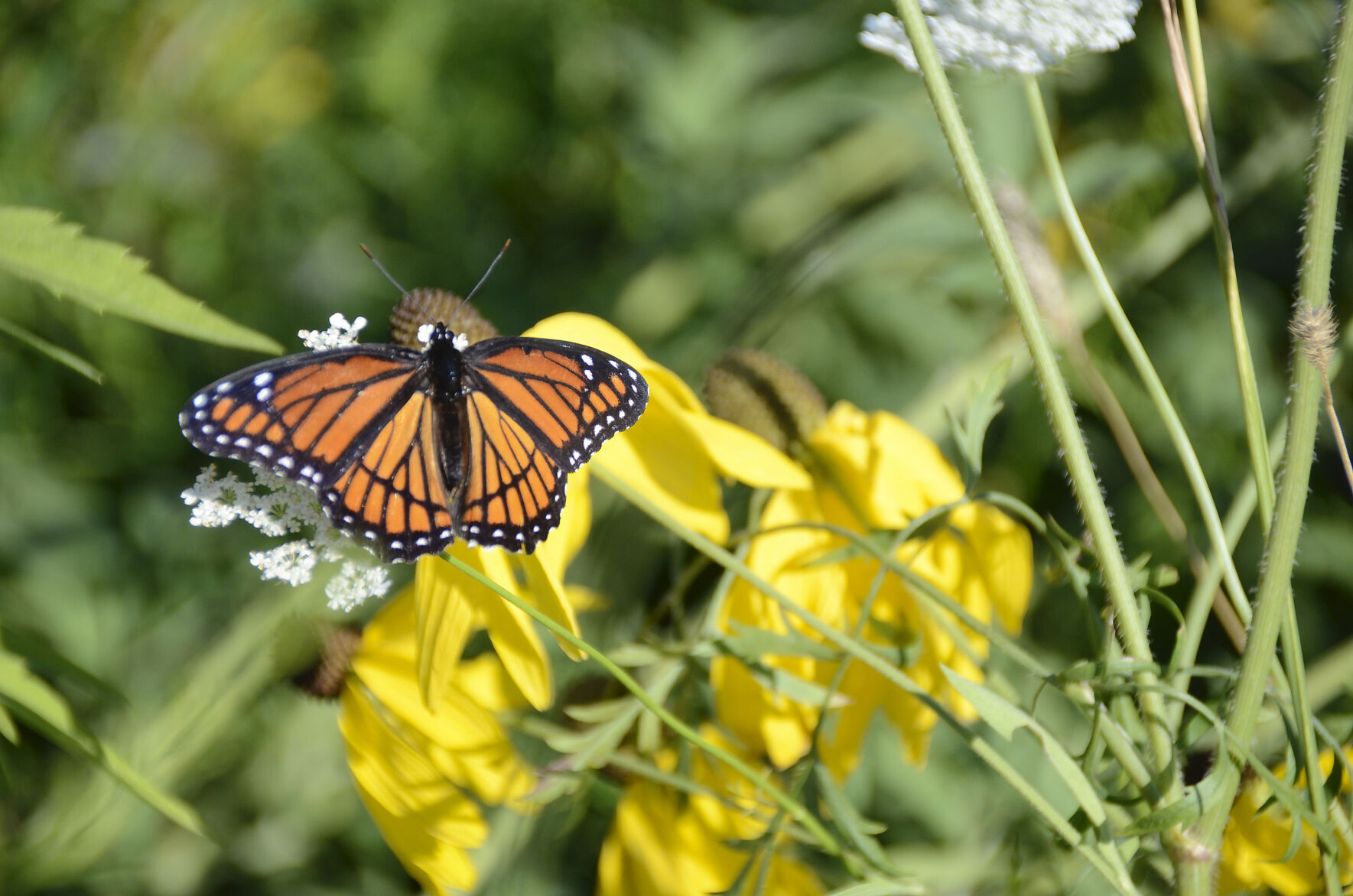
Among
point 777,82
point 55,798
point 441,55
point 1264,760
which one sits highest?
point 441,55

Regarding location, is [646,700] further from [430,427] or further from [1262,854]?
[1262,854]

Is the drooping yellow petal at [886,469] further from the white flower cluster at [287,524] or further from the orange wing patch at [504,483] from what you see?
the white flower cluster at [287,524]

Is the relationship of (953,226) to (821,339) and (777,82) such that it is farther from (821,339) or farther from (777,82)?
(777,82)

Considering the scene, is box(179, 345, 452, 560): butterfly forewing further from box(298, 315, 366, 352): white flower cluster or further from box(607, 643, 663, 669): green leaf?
box(607, 643, 663, 669): green leaf

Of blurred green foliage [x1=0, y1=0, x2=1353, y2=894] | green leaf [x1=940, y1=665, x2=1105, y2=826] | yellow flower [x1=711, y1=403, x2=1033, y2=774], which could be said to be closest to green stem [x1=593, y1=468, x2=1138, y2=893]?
green leaf [x1=940, y1=665, x2=1105, y2=826]

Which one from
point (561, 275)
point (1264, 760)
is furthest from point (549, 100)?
point (1264, 760)

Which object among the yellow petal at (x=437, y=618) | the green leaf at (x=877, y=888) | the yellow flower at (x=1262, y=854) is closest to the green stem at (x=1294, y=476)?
the green leaf at (x=877, y=888)
